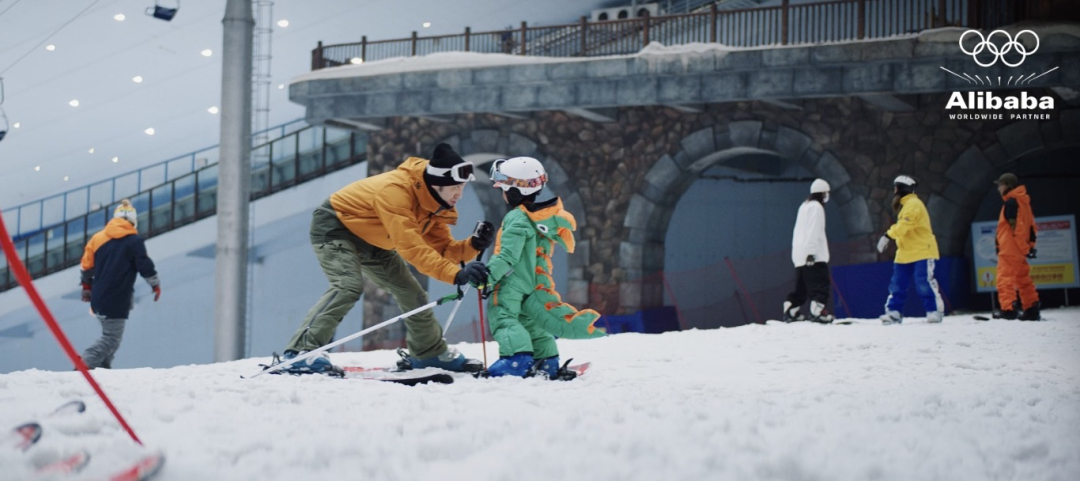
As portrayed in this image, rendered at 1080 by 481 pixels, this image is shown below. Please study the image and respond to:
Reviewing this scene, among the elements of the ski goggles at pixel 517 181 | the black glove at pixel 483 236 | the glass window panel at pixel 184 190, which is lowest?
the black glove at pixel 483 236

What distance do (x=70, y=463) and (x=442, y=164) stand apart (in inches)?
105

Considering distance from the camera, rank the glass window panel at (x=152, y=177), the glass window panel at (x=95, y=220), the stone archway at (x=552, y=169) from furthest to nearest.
Answer: 1. the glass window panel at (x=152, y=177)
2. the glass window panel at (x=95, y=220)
3. the stone archway at (x=552, y=169)

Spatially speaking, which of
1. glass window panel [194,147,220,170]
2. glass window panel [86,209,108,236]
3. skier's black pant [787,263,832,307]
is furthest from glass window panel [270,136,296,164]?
skier's black pant [787,263,832,307]

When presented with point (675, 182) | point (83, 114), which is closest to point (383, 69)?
point (675, 182)

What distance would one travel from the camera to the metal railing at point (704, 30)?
10852 mm

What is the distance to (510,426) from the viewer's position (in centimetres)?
286

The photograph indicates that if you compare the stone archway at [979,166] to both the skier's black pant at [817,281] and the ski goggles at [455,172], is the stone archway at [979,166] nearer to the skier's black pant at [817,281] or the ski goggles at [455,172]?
the skier's black pant at [817,281]

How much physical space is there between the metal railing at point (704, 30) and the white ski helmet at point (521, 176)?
269 inches

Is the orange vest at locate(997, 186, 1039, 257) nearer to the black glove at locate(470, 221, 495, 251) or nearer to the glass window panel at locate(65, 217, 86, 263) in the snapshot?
the black glove at locate(470, 221, 495, 251)

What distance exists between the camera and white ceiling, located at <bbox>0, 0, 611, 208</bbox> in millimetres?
13727

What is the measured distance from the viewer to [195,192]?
16047 millimetres

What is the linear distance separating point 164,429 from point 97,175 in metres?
16.8

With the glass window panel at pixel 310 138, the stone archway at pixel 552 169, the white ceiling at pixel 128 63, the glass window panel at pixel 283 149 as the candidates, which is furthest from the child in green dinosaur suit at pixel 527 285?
the glass window panel at pixel 283 149

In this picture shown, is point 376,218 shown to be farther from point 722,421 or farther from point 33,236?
point 33,236
